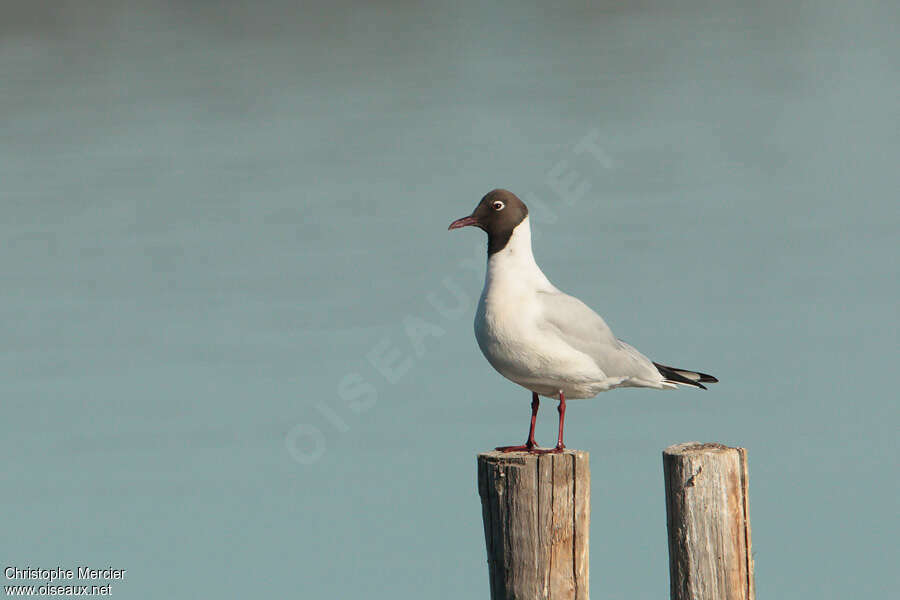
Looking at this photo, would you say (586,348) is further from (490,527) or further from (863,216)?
(863,216)

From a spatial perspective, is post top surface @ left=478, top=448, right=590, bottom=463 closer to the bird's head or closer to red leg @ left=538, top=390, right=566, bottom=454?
red leg @ left=538, top=390, right=566, bottom=454

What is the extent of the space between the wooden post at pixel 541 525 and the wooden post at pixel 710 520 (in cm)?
37

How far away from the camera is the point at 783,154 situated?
21.9 metres

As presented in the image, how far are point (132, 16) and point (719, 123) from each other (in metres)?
18.2

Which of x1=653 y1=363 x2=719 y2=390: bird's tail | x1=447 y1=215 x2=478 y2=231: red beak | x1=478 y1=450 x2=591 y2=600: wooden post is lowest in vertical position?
x1=478 y1=450 x2=591 y2=600: wooden post

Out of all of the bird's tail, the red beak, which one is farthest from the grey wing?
the red beak

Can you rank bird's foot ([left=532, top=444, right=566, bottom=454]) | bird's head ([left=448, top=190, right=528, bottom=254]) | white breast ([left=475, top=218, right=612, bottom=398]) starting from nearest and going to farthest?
bird's foot ([left=532, top=444, right=566, bottom=454]) < white breast ([left=475, top=218, right=612, bottom=398]) < bird's head ([left=448, top=190, right=528, bottom=254])

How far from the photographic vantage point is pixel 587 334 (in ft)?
21.3

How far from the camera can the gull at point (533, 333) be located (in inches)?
248

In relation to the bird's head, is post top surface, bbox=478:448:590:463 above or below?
below

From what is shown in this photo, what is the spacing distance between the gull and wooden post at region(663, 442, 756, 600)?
1.82 ft

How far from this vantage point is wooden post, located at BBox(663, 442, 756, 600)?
5773 mm

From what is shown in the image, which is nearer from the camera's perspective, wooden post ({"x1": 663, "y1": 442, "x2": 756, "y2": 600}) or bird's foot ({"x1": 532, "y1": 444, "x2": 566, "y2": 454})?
wooden post ({"x1": 663, "y1": 442, "x2": 756, "y2": 600})

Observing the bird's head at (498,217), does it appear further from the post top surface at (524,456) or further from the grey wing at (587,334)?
the post top surface at (524,456)
